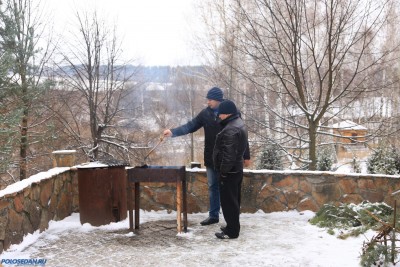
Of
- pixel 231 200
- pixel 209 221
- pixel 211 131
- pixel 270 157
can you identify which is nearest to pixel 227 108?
pixel 211 131

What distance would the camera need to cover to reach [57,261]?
13.2ft

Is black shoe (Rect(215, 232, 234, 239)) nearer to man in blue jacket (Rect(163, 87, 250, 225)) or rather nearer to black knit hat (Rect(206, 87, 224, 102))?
man in blue jacket (Rect(163, 87, 250, 225))

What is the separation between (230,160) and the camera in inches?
179

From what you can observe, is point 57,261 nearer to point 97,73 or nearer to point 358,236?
point 358,236

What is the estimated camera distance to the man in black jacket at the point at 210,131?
207 inches

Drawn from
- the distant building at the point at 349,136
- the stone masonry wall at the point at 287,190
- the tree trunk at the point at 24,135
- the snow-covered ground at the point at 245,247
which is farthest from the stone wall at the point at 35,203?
the tree trunk at the point at 24,135

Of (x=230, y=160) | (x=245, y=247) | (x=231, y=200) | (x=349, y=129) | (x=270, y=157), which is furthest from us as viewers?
(x=349, y=129)

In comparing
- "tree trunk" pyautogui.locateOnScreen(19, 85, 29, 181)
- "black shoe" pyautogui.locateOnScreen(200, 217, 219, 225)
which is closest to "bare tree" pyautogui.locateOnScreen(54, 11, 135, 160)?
"tree trunk" pyautogui.locateOnScreen(19, 85, 29, 181)

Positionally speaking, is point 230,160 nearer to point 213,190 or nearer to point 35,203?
point 213,190

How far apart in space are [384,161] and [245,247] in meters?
5.98

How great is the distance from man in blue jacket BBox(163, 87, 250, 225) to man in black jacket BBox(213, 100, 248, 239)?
0.49 m

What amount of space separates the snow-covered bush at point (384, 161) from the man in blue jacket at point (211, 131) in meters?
5.01

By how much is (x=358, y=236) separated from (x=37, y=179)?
156 inches

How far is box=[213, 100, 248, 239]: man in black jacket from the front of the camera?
4.58 m
